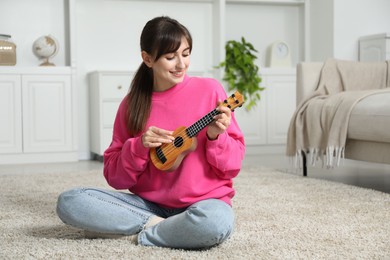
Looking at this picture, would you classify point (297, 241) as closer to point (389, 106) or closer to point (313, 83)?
point (389, 106)

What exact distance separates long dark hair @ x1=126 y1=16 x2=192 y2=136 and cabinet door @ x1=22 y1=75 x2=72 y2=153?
2712 millimetres

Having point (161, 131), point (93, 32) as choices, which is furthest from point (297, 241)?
point (93, 32)

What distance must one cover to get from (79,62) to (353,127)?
2417 millimetres

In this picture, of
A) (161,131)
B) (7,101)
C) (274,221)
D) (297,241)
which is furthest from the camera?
(7,101)

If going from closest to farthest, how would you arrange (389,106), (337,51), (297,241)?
(297,241) → (389,106) → (337,51)

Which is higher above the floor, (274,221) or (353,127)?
(353,127)

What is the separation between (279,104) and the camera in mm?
4957

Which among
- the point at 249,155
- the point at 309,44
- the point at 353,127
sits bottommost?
the point at 249,155

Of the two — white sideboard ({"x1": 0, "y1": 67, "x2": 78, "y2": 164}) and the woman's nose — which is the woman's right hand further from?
white sideboard ({"x1": 0, "y1": 67, "x2": 78, "y2": 164})

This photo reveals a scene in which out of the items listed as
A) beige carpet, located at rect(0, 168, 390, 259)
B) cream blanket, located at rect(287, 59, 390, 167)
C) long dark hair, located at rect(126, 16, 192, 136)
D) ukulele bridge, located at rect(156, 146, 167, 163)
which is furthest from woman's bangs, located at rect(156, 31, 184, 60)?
cream blanket, located at rect(287, 59, 390, 167)

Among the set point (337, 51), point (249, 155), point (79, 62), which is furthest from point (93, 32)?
point (337, 51)

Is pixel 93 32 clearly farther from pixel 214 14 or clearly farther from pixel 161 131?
pixel 161 131

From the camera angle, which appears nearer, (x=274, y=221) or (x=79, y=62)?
(x=274, y=221)

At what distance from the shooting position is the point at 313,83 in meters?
3.36
